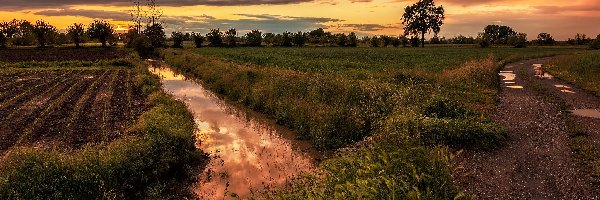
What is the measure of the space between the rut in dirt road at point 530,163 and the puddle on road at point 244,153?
5.78 meters

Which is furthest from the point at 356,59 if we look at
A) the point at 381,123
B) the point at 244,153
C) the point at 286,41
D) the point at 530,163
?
the point at 286,41

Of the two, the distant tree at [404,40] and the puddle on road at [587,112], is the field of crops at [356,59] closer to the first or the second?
the puddle on road at [587,112]

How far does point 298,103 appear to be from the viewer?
2197cm

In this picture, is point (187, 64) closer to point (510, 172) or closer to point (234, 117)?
point (234, 117)

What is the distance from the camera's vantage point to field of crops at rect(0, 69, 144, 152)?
17375 millimetres

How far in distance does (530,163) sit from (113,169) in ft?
42.9

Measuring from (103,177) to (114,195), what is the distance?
0.83m

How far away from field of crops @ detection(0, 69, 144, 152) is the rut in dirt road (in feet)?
47.6

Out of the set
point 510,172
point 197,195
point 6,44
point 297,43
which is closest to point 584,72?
point 510,172

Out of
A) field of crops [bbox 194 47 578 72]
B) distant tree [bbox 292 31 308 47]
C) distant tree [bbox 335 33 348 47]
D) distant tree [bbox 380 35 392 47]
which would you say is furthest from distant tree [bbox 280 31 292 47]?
field of crops [bbox 194 47 578 72]

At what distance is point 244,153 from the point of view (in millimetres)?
17406

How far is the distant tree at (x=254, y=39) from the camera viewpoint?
116500mm

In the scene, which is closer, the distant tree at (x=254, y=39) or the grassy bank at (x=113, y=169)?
the grassy bank at (x=113, y=169)

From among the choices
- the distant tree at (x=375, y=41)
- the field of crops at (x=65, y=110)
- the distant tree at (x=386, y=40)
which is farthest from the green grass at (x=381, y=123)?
the distant tree at (x=386, y=40)
